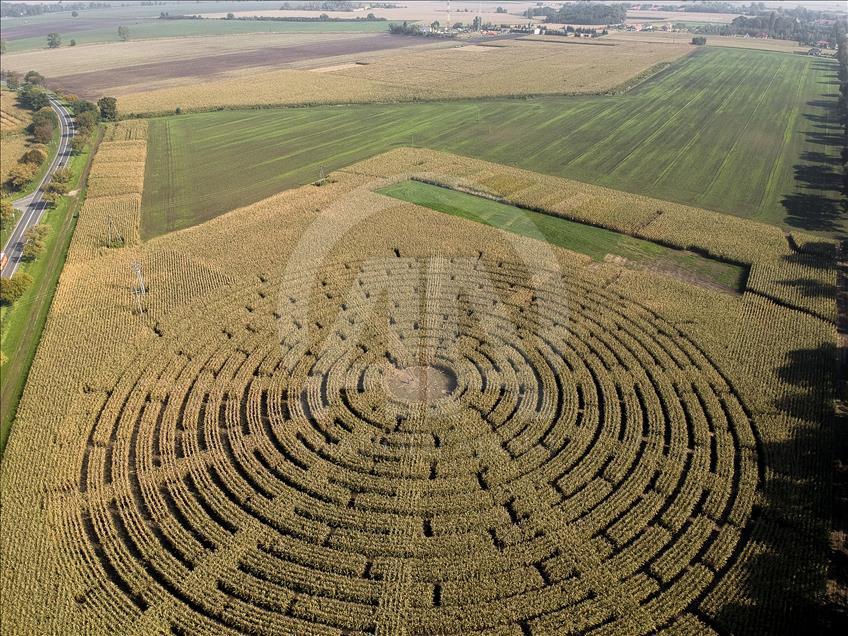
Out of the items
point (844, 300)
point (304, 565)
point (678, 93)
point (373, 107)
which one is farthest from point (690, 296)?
point (678, 93)

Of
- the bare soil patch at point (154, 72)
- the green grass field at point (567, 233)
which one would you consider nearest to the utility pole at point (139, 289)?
the green grass field at point (567, 233)

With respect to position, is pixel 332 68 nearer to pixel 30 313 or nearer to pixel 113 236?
pixel 113 236

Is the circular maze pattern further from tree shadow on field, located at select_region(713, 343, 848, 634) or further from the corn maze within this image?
tree shadow on field, located at select_region(713, 343, 848, 634)

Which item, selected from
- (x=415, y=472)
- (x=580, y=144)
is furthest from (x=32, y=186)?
(x=580, y=144)

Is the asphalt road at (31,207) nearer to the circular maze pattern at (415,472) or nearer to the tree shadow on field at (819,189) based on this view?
the circular maze pattern at (415,472)

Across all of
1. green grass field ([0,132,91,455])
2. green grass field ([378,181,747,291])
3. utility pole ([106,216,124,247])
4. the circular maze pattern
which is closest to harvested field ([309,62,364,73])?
green grass field ([378,181,747,291])

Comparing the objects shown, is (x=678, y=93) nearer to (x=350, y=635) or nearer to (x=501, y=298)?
(x=501, y=298)
